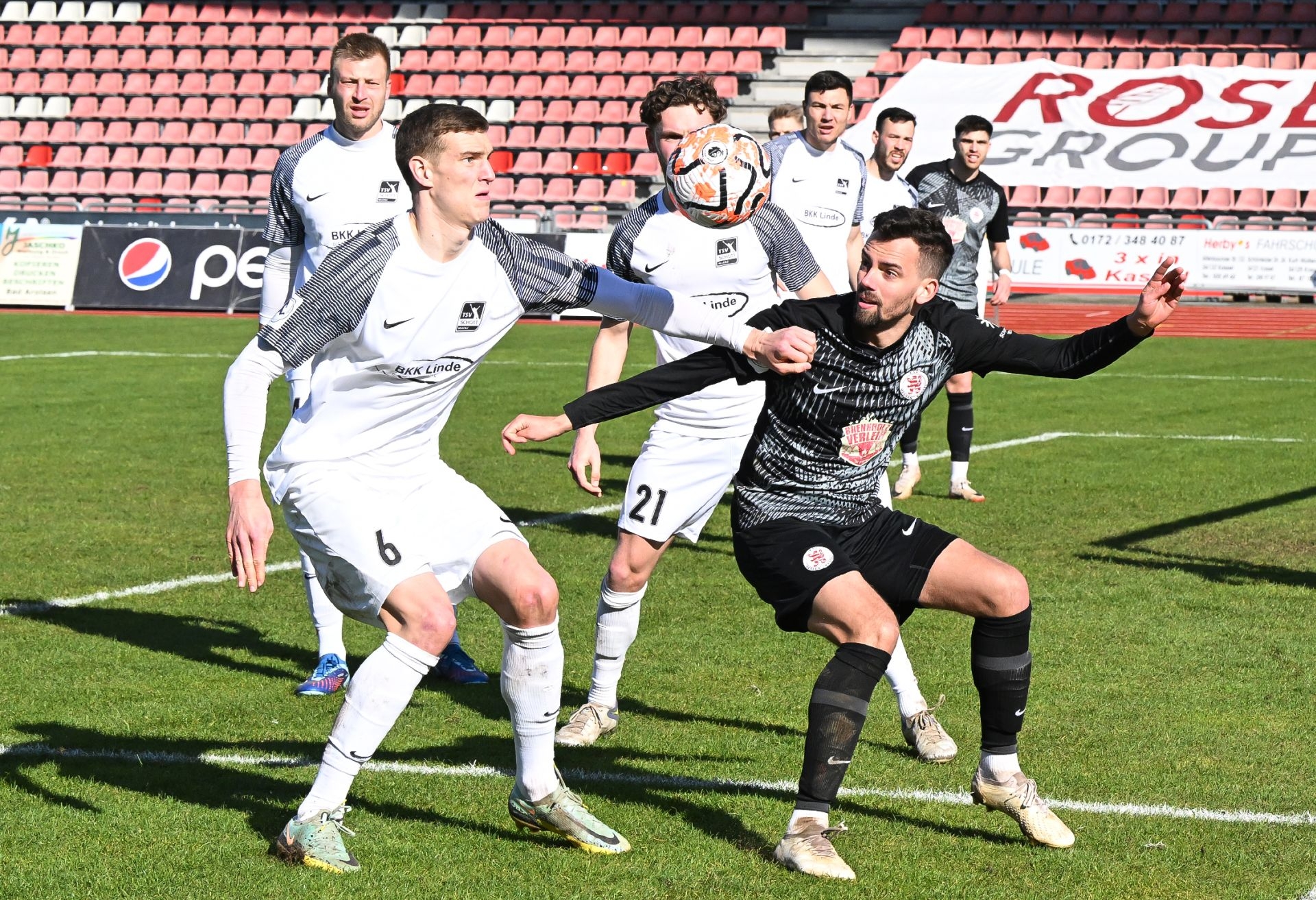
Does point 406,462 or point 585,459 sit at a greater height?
point 406,462

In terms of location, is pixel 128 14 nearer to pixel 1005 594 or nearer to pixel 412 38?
pixel 412 38

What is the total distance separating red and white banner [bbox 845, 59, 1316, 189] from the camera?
28.2 metres

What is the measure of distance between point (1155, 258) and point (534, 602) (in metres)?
22.3

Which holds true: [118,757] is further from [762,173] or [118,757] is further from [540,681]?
[762,173]

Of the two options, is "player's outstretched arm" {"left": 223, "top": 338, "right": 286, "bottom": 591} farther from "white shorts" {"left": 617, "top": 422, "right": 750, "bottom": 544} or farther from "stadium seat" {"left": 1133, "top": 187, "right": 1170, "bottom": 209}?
"stadium seat" {"left": 1133, "top": 187, "right": 1170, "bottom": 209}

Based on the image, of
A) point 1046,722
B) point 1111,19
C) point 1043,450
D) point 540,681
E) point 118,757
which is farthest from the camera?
point 1111,19

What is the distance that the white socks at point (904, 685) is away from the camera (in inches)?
218

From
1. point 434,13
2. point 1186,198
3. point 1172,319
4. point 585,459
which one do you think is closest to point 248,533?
point 585,459

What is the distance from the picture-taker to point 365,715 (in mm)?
4328

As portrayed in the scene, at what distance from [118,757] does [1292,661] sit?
4466 millimetres

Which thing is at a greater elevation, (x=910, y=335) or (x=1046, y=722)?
(x=910, y=335)

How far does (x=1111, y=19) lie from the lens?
105 ft

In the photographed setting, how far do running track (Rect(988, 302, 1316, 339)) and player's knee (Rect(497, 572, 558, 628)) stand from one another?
19.5 m

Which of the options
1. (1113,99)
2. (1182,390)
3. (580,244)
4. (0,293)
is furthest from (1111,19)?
(0,293)
